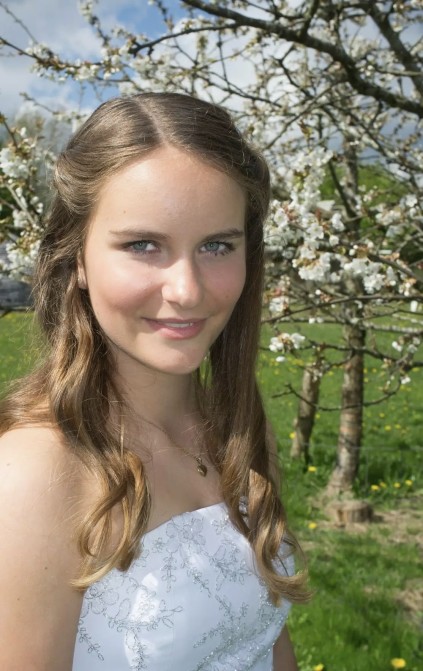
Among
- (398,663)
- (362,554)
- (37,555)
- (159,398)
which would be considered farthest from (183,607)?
(362,554)

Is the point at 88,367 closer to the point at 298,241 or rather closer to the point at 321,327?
the point at 298,241

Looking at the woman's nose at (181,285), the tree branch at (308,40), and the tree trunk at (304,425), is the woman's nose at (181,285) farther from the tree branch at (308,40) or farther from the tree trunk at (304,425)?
the tree trunk at (304,425)

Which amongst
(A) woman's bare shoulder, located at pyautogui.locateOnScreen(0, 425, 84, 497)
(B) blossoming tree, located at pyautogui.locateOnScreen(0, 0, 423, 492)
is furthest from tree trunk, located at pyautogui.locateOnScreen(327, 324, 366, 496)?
(A) woman's bare shoulder, located at pyautogui.locateOnScreen(0, 425, 84, 497)

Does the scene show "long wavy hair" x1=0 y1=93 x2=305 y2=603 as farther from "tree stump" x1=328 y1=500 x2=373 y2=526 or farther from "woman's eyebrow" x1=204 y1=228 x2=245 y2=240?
"tree stump" x1=328 y1=500 x2=373 y2=526

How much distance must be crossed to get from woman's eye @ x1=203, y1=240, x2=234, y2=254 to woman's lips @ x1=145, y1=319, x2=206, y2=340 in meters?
0.15

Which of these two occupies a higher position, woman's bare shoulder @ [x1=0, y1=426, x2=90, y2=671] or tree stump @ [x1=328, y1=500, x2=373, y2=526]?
woman's bare shoulder @ [x1=0, y1=426, x2=90, y2=671]

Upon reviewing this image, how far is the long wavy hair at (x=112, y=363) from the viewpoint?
134 centimetres

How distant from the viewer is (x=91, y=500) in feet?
4.23

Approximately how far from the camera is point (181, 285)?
133 cm

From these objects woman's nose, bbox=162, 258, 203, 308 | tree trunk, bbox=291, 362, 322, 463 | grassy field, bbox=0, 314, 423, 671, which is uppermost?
woman's nose, bbox=162, 258, 203, 308

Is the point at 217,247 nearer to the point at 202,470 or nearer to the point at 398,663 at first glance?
the point at 202,470

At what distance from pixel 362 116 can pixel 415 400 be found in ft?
12.8

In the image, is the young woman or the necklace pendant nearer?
the young woman

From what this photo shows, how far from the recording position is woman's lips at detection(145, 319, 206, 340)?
1374 millimetres
